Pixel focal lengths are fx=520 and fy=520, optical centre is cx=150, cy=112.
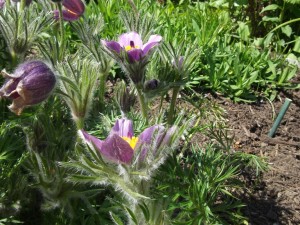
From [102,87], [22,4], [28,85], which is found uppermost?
[22,4]

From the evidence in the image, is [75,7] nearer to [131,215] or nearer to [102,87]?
[102,87]

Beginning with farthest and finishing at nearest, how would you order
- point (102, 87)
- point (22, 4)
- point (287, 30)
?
point (287, 30)
point (102, 87)
point (22, 4)

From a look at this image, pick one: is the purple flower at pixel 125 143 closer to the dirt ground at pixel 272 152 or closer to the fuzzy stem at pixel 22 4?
the fuzzy stem at pixel 22 4

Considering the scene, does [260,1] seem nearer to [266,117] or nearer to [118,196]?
[266,117]

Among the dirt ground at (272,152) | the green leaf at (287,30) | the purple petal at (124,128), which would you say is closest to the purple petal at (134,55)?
the purple petal at (124,128)

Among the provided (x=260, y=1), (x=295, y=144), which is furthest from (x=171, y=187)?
(x=260, y=1)

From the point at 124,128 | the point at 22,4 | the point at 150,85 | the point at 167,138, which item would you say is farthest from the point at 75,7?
the point at 167,138
